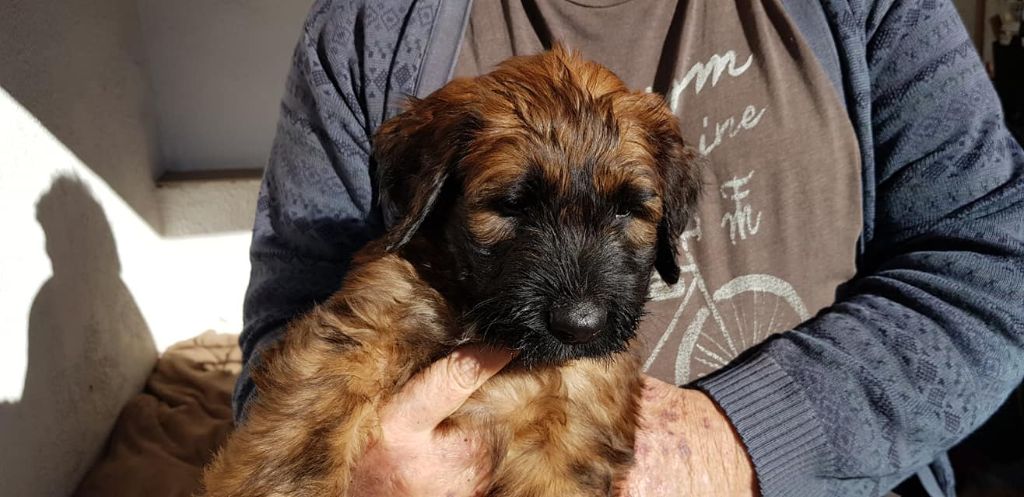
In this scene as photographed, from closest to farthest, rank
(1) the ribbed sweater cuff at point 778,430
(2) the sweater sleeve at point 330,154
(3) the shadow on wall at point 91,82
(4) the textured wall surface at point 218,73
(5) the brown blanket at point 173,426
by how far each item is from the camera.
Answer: (1) the ribbed sweater cuff at point 778,430 < (2) the sweater sleeve at point 330,154 < (3) the shadow on wall at point 91,82 < (5) the brown blanket at point 173,426 < (4) the textured wall surface at point 218,73

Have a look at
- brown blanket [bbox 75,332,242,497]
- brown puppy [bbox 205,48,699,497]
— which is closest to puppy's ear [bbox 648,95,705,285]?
brown puppy [bbox 205,48,699,497]

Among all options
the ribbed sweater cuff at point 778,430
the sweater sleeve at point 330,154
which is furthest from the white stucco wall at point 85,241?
the ribbed sweater cuff at point 778,430

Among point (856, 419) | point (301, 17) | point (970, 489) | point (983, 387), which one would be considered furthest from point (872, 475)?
point (301, 17)

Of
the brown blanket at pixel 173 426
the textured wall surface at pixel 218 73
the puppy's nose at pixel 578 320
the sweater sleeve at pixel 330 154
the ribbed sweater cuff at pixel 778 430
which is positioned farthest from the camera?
the textured wall surface at pixel 218 73

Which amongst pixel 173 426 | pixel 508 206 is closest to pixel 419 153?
pixel 508 206

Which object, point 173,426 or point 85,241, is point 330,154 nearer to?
point 85,241

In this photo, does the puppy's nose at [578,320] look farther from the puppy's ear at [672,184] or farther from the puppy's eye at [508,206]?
the puppy's ear at [672,184]
